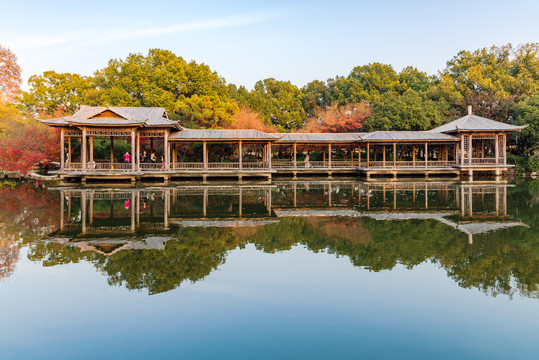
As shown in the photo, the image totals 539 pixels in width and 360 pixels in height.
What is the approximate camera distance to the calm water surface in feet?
13.3

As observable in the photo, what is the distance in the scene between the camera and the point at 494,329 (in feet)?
14.1

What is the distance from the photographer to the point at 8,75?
42.2 m

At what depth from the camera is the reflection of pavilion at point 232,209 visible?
9.07m

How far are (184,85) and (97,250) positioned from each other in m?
27.4

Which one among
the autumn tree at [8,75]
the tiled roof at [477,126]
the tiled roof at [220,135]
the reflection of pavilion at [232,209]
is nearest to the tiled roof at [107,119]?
the tiled roof at [220,135]

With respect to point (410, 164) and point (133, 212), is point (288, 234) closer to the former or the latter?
point (133, 212)

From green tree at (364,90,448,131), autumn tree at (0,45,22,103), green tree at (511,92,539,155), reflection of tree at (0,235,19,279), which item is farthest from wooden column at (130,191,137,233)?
autumn tree at (0,45,22,103)

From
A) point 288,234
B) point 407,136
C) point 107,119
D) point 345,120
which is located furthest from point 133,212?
point 345,120

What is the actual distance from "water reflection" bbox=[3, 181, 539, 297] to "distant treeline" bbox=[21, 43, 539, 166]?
57.5 ft

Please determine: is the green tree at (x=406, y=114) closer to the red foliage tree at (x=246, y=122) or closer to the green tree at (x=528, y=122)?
the green tree at (x=528, y=122)

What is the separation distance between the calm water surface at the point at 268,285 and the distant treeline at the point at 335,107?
70.4 ft

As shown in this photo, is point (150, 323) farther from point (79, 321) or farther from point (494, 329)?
point (494, 329)

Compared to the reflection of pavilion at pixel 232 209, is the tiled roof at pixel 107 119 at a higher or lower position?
higher

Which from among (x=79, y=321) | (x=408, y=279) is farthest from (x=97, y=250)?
(x=408, y=279)
